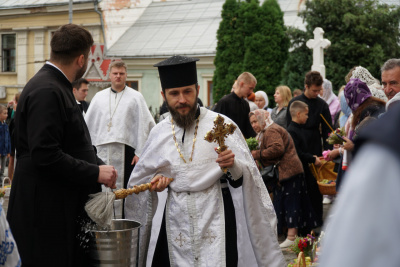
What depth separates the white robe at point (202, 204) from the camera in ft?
14.6

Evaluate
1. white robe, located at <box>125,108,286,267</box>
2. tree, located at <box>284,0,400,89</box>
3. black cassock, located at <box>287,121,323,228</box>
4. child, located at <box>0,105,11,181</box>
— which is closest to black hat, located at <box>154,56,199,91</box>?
white robe, located at <box>125,108,286,267</box>

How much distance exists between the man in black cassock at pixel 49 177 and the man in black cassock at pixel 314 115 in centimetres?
562

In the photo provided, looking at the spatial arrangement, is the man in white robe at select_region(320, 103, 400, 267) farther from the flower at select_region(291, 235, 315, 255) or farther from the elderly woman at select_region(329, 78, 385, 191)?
the flower at select_region(291, 235, 315, 255)

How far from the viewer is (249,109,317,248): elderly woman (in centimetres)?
822

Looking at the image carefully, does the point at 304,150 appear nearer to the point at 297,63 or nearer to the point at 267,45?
the point at 297,63

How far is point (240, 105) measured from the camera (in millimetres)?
9445

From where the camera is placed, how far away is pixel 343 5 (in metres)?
20.7

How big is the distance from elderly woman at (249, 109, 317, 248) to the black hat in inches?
144

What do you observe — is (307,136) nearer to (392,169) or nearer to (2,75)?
(392,169)

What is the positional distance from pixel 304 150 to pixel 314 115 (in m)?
0.56

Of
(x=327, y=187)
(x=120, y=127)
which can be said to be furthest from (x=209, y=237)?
(x=327, y=187)

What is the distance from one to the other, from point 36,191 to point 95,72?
1087cm

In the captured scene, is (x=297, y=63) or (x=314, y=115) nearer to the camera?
(x=314, y=115)

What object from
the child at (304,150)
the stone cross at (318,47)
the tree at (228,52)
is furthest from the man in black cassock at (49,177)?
the tree at (228,52)
